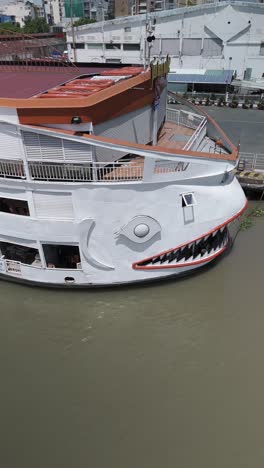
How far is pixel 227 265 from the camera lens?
10391mm

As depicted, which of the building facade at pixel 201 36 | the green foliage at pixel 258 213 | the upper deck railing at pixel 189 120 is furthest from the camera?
the building facade at pixel 201 36

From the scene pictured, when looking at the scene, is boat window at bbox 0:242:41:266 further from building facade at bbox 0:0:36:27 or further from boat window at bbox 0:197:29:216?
building facade at bbox 0:0:36:27

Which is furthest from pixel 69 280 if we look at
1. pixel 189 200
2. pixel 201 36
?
pixel 201 36

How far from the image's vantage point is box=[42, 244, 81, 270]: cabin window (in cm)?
911

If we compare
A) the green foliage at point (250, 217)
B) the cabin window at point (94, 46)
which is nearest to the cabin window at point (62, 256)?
the green foliage at point (250, 217)

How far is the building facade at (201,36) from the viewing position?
1449 inches

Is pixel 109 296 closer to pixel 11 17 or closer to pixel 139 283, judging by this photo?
pixel 139 283

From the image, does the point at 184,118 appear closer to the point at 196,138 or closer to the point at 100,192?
the point at 196,138

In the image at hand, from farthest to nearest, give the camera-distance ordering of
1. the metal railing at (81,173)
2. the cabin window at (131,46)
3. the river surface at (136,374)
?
the cabin window at (131,46), the metal railing at (81,173), the river surface at (136,374)

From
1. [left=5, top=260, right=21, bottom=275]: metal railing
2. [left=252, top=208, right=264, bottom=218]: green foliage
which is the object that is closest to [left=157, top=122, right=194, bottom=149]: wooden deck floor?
[left=252, top=208, right=264, bottom=218]: green foliage

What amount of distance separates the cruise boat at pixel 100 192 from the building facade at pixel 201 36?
3029 centimetres

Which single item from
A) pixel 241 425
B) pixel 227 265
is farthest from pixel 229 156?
pixel 241 425

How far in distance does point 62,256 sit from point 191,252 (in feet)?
11.6

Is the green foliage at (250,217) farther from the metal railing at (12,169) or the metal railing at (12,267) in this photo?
the metal railing at (12,169)
